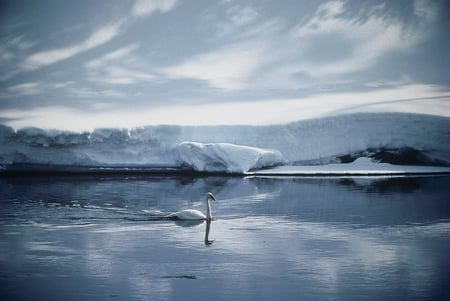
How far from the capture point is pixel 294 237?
8719mm

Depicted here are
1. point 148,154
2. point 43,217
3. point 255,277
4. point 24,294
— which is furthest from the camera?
point 148,154

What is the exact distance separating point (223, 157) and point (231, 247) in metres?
13.6

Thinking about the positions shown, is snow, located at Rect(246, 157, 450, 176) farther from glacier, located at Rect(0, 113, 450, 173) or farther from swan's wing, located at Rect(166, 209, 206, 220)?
swan's wing, located at Rect(166, 209, 206, 220)

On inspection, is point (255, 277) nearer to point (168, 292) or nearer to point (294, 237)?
point (168, 292)

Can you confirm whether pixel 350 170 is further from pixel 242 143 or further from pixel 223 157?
pixel 242 143

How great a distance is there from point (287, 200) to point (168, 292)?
8.11 meters

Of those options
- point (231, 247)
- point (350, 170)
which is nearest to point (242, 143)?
point (350, 170)

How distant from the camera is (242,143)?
2477cm

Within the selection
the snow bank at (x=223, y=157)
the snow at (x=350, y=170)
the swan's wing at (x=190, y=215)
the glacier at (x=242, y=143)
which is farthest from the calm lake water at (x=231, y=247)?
the glacier at (x=242, y=143)

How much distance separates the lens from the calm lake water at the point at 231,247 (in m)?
5.88

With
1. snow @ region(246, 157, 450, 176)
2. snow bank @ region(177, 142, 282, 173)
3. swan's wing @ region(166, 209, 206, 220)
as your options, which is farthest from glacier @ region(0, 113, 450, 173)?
swan's wing @ region(166, 209, 206, 220)

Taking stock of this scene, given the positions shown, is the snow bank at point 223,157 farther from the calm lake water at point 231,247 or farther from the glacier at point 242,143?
the calm lake water at point 231,247

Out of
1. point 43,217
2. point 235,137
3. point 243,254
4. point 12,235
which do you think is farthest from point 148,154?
point 243,254

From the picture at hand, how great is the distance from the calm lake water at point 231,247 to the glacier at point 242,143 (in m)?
7.75
